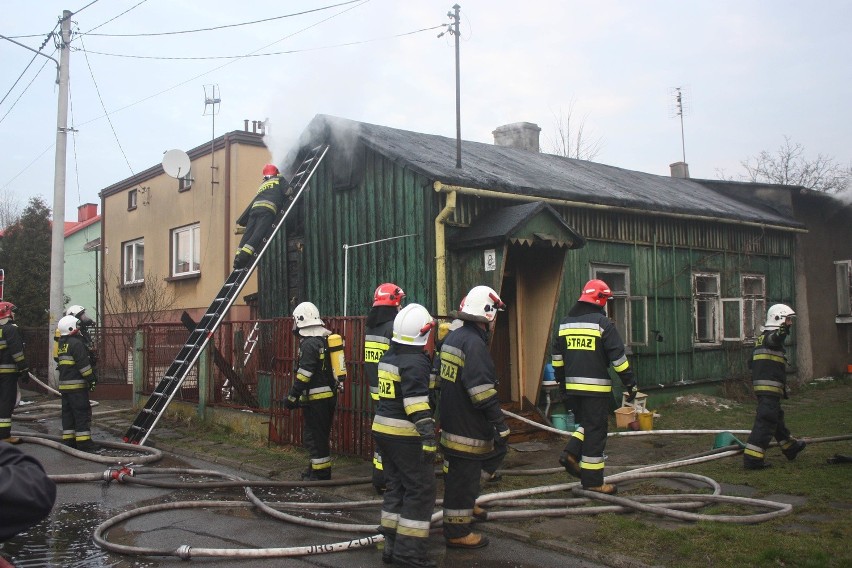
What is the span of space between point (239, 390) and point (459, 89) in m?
5.75

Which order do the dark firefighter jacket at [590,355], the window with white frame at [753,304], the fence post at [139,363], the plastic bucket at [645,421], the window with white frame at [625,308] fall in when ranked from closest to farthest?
the dark firefighter jacket at [590,355] < the plastic bucket at [645,421] < the window with white frame at [625,308] < the fence post at [139,363] < the window with white frame at [753,304]

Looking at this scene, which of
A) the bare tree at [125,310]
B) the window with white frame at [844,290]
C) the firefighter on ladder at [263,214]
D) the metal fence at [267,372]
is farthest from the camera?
the window with white frame at [844,290]

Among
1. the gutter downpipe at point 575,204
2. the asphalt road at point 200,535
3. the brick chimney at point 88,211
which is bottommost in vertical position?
the asphalt road at point 200,535

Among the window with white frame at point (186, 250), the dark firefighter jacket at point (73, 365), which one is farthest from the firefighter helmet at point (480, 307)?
the window with white frame at point (186, 250)

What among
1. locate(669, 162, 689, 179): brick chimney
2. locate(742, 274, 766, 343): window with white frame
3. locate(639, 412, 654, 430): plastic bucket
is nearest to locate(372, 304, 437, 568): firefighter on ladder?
locate(639, 412, 654, 430): plastic bucket

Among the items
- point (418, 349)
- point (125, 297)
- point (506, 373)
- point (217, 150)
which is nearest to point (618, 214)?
point (506, 373)

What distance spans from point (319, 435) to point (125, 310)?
46.0ft

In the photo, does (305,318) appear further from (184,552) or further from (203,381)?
(203,381)

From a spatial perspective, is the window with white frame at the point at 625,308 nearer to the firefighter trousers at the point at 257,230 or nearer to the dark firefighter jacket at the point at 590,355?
the dark firefighter jacket at the point at 590,355

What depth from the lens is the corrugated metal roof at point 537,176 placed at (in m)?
10.5

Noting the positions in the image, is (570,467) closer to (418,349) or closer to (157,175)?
(418,349)

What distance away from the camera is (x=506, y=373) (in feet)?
36.3

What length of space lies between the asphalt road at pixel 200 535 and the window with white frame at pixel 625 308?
670 centimetres

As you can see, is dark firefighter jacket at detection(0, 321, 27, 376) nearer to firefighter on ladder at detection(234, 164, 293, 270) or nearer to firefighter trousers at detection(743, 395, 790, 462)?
firefighter on ladder at detection(234, 164, 293, 270)
